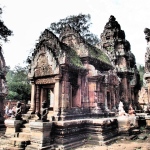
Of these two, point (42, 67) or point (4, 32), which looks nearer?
point (42, 67)

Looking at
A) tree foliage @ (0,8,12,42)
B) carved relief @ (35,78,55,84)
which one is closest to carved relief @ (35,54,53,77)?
carved relief @ (35,78,55,84)

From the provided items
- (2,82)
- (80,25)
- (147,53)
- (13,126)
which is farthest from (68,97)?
(80,25)

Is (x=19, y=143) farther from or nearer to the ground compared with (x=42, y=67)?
nearer to the ground

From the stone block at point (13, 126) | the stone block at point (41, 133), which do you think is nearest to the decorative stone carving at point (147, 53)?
the stone block at point (41, 133)

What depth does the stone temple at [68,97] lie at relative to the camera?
7715 millimetres

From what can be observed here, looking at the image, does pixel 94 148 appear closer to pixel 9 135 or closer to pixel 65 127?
pixel 65 127

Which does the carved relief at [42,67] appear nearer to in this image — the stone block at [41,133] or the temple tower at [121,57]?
the stone block at [41,133]

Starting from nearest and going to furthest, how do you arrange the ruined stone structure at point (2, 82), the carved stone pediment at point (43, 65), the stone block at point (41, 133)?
the stone block at point (41, 133) → the carved stone pediment at point (43, 65) → the ruined stone structure at point (2, 82)

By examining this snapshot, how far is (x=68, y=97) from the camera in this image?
9.23m

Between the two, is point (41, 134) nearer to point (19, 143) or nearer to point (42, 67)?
point (19, 143)

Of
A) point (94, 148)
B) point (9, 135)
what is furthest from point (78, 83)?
point (9, 135)

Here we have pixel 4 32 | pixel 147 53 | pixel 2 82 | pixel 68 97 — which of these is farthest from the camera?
pixel 4 32

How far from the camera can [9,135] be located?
29.8ft

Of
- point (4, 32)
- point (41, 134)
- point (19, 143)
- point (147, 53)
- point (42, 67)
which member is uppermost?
point (4, 32)
